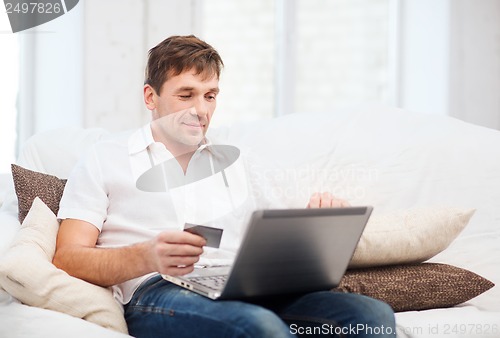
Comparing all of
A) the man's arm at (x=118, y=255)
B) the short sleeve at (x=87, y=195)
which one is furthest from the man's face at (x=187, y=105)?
the man's arm at (x=118, y=255)

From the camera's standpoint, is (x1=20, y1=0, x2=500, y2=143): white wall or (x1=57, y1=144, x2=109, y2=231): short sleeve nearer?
(x1=57, y1=144, x2=109, y2=231): short sleeve

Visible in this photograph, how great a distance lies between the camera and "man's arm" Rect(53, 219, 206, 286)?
1.33 m

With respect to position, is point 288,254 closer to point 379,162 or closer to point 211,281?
point 211,281

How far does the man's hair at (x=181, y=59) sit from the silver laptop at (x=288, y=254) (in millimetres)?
480

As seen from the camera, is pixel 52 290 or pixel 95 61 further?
pixel 95 61

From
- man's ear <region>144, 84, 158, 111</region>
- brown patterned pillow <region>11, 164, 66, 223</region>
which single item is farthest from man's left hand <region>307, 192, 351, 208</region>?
brown patterned pillow <region>11, 164, 66, 223</region>

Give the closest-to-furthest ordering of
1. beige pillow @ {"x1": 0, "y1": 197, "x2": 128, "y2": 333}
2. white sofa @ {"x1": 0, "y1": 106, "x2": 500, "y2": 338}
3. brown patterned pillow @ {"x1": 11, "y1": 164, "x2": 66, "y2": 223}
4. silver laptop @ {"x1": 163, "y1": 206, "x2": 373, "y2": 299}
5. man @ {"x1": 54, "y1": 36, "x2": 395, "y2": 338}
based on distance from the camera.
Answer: silver laptop @ {"x1": 163, "y1": 206, "x2": 373, "y2": 299} < man @ {"x1": 54, "y1": 36, "x2": 395, "y2": 338} < beige pillow @ {"x1": 0, "y1": 197, "x2": 128, "y2": 333} < brown patterned pillow @ {"x1": 11, "y1": 164, "x2": 66, "y2": 223} < white sofa @ {"x1": 0, "y1": 106, "x2": 500, "y2": 338}

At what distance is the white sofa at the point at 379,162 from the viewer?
6.67 feet

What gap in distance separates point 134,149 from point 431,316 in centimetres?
78

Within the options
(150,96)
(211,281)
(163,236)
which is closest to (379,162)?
(150,96)

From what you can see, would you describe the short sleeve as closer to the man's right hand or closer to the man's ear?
the man's ear

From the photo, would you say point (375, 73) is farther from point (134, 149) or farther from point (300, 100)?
point (134, 149)

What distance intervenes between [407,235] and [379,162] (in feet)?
1.27

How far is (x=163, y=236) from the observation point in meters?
1.35
